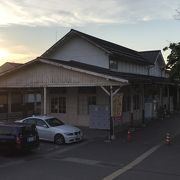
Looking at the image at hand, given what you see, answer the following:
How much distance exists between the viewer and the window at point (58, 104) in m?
31.5

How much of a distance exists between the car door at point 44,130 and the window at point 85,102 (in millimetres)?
7888

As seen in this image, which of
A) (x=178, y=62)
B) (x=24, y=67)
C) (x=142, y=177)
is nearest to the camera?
(x=142, y=177)

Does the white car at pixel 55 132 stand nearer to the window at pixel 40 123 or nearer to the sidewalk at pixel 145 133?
the window at pixel 40 123

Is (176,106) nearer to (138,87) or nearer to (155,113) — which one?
(155,113)

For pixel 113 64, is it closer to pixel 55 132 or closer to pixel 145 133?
pixel 145 133

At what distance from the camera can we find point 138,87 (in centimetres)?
3491

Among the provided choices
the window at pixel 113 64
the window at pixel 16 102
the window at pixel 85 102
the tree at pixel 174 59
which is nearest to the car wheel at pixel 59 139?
the tree at pixel 174 59

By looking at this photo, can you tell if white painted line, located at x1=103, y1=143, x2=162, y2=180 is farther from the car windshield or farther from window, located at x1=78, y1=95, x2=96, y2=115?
window, located at x1=78, y1=95, x2=96, y2=115

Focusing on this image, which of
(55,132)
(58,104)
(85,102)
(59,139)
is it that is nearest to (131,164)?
(59,139)

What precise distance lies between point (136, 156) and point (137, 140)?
5543 mm

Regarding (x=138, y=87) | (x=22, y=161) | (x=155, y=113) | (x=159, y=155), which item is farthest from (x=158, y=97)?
(x=22, y=161)

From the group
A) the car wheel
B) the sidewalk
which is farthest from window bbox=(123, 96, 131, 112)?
the car wheel

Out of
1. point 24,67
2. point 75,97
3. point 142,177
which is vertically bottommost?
point 142,177

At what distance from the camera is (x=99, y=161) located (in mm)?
16438
